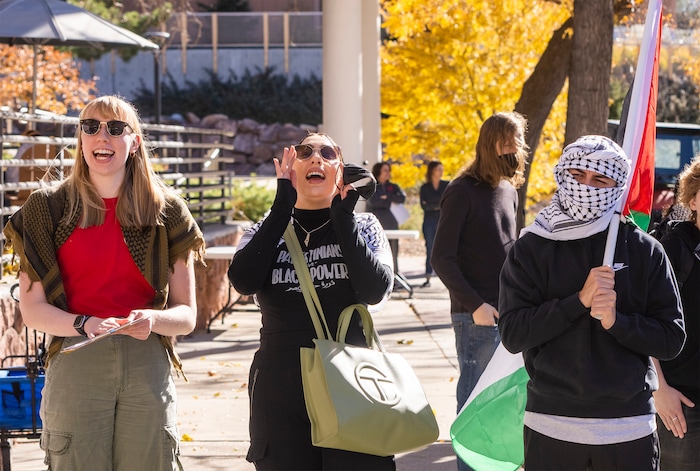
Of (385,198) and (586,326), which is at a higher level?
(586,326)

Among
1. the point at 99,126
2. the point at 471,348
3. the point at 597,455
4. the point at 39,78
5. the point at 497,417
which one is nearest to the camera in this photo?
the point at 597,455

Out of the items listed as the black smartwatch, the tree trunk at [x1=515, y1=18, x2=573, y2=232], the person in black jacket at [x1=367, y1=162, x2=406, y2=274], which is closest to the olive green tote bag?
the black smartwatch

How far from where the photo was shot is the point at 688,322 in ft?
13.9

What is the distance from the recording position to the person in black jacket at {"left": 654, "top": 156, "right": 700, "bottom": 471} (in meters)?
4.20

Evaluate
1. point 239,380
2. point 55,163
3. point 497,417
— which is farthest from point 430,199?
point 497,417

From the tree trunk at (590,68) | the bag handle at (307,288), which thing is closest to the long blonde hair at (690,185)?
the bag handle at (307,288)

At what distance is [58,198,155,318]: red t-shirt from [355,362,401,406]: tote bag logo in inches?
34.4

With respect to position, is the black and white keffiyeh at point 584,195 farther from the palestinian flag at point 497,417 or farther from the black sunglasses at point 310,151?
the palestinian flag at point 497,417

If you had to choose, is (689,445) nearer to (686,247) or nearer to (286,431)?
(686,247)

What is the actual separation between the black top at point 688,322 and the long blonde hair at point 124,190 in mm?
1974

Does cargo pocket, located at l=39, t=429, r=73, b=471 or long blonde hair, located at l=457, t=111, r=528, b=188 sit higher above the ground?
long blonde hair, located at l=457, t=111, r=528, b=188

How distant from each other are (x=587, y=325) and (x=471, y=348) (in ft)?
7.07

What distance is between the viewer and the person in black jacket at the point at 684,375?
4.20m

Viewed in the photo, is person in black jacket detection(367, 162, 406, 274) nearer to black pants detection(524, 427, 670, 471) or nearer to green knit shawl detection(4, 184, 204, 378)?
green knit shawl detection(4, 184, 204, 378)
